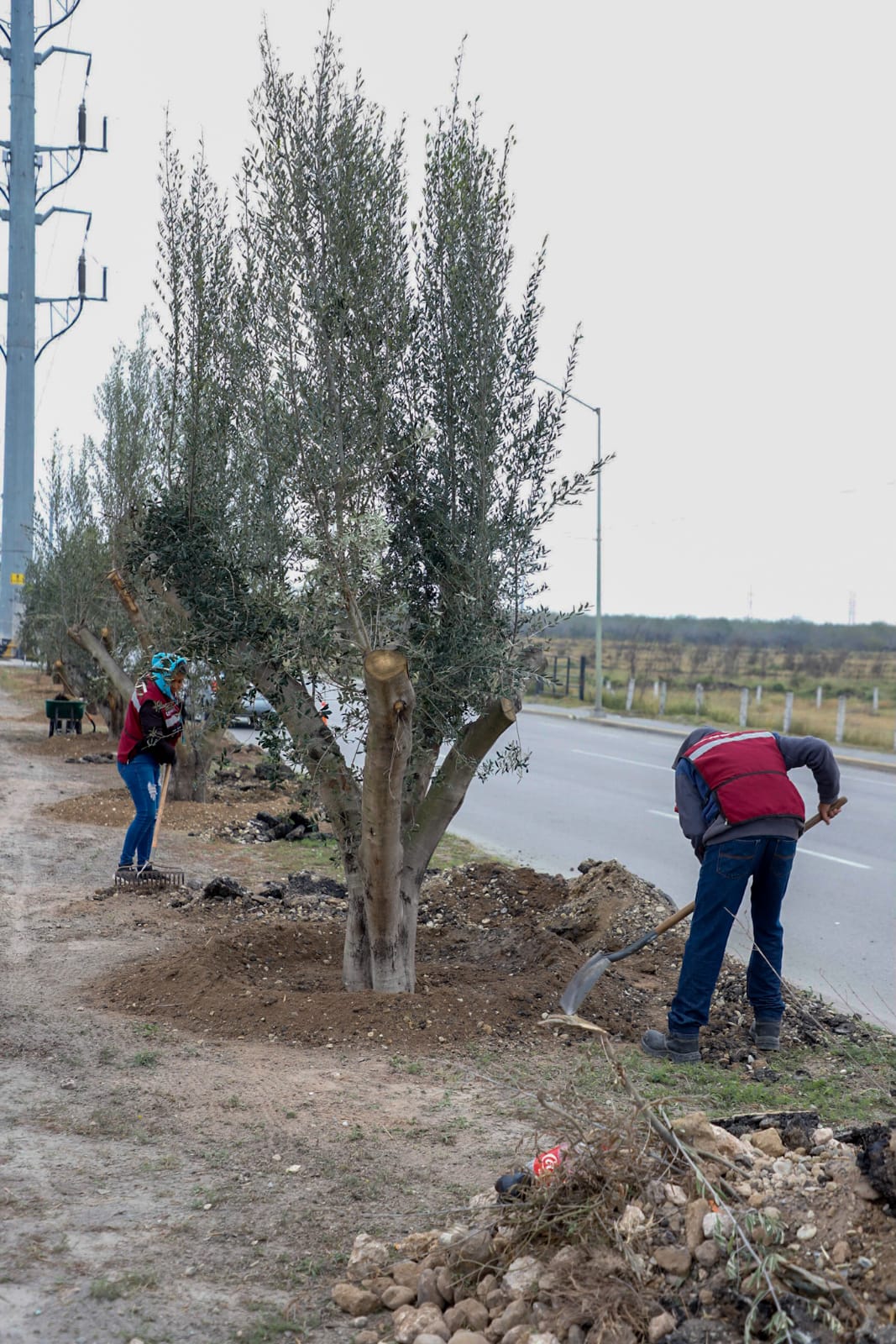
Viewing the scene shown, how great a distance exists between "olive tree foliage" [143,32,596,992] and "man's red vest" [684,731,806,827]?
93cm

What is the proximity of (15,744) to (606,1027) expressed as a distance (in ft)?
50.2

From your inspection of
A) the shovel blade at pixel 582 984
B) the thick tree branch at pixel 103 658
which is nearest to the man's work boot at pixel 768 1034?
the shovel blade at pixel 582 984

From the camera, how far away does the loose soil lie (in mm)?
3191

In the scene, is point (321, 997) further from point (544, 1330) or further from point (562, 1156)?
point (544, 1330)

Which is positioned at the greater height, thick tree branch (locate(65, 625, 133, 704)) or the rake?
thick tree branch (locate(65, 625, 133, 704))

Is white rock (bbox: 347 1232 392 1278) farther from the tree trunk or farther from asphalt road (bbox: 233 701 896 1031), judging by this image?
the tree trunk

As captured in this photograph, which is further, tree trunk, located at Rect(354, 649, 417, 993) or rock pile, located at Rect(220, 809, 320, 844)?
rock pile, located at Rect(220, 809, 320, 844)

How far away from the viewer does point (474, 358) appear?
565cm

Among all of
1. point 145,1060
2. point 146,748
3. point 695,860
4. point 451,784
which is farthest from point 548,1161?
point 695,860

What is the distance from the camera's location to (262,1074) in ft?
15.9

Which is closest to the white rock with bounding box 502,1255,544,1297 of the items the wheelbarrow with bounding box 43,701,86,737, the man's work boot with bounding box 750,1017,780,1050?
the man's work boot with bounding box 750,1017,780,1050

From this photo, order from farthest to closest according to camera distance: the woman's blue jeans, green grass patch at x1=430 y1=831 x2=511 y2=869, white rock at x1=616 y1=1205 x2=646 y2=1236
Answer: green grass patch at x1=430 y1=831 x2=511 y2=869 → the woman's blue jeans → white rock at x1=616 y1=1205 x2=646 y2=1236

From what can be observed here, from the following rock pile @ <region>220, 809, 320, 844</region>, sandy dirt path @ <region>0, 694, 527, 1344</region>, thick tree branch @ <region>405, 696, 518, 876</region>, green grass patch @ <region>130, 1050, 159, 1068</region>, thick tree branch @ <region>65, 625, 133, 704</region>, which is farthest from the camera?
thick tree branch @ <region>65, 625, 133, 704</region>

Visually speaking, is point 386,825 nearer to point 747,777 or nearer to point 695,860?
point 747,777
